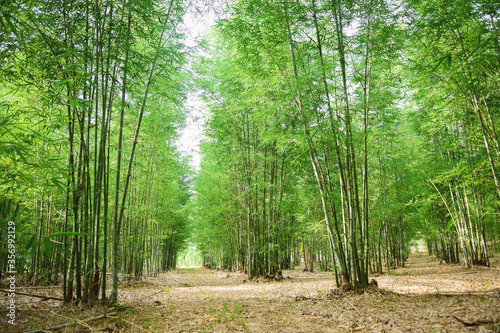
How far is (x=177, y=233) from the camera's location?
1781cm

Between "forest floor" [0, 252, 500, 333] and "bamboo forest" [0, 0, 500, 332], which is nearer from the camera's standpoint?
"forest floor" [0, 252, 500, 333]

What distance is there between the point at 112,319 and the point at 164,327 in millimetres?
622

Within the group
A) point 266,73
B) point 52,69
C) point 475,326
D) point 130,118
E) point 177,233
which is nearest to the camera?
point 475,326

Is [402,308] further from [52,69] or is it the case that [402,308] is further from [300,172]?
[300,172]

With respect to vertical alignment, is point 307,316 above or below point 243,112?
below

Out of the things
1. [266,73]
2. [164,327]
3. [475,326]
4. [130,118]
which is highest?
[266,73]

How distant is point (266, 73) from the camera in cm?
457

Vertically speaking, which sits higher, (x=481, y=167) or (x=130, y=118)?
(x=130, y=118)

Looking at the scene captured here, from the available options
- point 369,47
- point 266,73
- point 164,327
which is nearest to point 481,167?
point 369,47

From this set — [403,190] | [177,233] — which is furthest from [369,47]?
[177,233]

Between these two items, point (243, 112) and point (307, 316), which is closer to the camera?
point (307, 316)

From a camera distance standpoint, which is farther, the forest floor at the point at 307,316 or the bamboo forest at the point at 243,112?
the bamboo forest at the point at 243,112

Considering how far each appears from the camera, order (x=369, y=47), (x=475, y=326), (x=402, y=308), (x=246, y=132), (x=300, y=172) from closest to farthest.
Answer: (x=475, y=326) → (x=402, y=308) → (x=369, y=47) → (x=300, y=172) → (x=246, y=132)

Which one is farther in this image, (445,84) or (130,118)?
(130,118)
